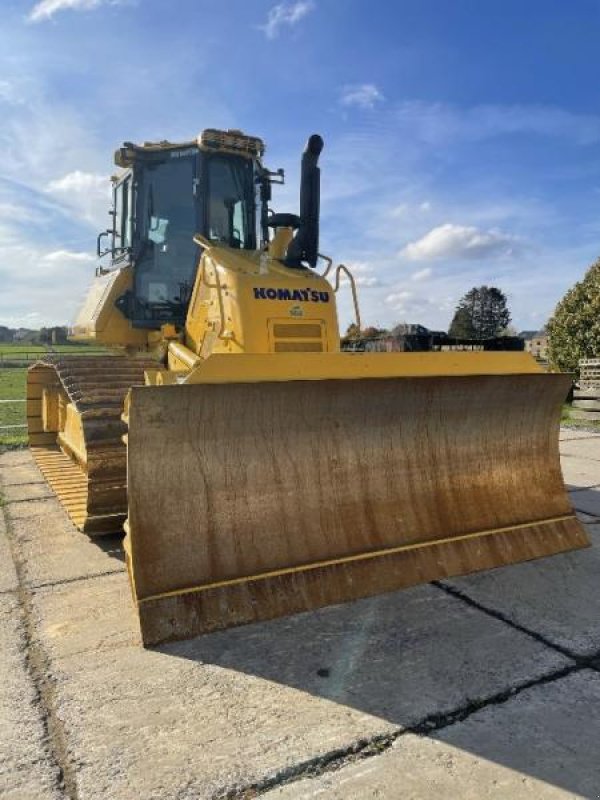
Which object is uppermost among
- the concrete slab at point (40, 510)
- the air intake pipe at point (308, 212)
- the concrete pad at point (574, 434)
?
the air intake pipe at point (308, 212)

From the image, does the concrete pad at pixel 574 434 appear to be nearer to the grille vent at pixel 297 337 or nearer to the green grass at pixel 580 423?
the green grass at pixel 580 423

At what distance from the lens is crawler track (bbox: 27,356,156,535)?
425 centimetres

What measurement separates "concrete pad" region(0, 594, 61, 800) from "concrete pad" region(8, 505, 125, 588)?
3.00ft

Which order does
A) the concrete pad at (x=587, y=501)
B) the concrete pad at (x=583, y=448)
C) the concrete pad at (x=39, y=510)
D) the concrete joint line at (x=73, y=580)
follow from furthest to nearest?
the concrete pad at (x=583, y=448) < the concrete pad at (x=587, y=501) < the concrete pad at (x=39, y=510) < the concrete joint line at (x=73, y=580)

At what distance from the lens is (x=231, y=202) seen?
5.50 meters

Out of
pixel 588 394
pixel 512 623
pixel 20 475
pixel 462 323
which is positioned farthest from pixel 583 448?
pixel 462 323

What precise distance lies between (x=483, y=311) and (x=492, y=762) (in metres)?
58.4

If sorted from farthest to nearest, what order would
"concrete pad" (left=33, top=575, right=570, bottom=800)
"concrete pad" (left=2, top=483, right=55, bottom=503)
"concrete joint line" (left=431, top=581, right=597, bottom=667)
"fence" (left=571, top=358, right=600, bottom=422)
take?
"fence" (left=571, top=358, right=600, bottom=422) < "concrete pad" (left=2, top=483, right=55, bottom=503) < "concrete joint line" (left=431, top=581, right=597, bottom=667) < "concrete pad" (left=33, top=575, right=570, bottom=800)

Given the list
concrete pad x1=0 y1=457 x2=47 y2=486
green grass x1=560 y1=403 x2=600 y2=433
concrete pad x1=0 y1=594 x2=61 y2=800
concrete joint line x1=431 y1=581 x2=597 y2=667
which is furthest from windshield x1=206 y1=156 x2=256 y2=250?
green grass x1=560 y1=403 x2=600 y2=433

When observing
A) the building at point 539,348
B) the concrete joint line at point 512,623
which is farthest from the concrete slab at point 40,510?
the building at point 539,348

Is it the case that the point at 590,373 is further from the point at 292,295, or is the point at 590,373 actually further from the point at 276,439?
the point at 276,439

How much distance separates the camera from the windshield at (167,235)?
17.7ft

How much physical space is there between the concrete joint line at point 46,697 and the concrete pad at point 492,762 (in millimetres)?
676

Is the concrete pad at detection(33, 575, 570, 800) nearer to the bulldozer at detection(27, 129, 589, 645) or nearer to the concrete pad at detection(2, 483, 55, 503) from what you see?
the bulldozer at detection(27, 129, 589, 645)
